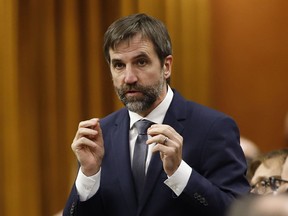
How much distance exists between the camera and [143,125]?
1834 mm

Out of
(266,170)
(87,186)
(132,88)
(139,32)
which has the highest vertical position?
(139,32)

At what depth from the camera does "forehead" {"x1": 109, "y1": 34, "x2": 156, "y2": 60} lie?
5.95ft

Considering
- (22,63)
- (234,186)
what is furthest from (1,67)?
(234,186)

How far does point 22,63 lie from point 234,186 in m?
1.63

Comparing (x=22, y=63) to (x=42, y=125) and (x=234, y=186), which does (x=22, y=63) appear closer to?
(x=42, y=125)

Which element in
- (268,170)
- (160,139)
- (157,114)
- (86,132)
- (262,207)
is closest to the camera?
(262,207)

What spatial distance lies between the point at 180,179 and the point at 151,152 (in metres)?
0.12

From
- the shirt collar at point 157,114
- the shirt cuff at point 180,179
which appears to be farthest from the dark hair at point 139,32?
the shirt cuff at point 180,179

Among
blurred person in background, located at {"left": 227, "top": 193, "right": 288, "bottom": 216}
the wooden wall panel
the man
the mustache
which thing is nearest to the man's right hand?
the man

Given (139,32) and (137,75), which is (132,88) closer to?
(137,75)

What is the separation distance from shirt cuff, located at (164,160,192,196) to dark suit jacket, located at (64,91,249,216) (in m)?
0.01

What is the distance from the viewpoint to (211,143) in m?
1.77

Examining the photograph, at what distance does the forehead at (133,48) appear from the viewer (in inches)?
71.4

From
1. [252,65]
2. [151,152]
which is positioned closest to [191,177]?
[151,152]
